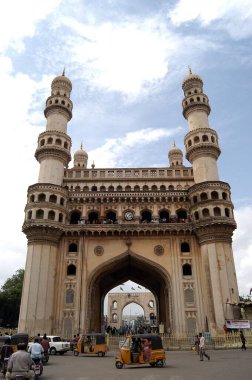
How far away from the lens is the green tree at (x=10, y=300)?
53906 millimetres

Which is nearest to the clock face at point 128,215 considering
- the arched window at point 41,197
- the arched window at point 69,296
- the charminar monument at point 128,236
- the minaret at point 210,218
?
the charminar monument at point 128,236

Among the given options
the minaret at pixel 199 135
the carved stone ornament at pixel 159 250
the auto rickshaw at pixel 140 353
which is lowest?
the auto rickshaw at pixel 140 353

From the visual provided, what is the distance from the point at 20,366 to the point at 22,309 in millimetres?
25907

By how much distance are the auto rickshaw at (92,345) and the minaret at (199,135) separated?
66.7ft

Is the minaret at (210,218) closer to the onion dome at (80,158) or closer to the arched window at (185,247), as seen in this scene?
the arched window at (185,247)

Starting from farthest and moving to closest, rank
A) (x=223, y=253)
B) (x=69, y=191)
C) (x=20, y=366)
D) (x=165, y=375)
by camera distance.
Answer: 1. (x=69, y=191)
2. (x=223, y=253)
3. (x=165, y=375)
4. (x=20, y=366)

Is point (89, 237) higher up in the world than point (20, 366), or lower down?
higher up

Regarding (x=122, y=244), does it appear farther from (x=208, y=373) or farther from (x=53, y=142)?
(x=208, y=373)

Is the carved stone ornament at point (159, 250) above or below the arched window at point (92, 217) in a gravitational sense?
below

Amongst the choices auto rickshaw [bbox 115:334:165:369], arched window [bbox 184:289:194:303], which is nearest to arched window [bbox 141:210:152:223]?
arched window [bbox 184:289:194:303]

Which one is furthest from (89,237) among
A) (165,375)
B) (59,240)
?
(165,375)

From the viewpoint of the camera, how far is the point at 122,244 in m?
34.7

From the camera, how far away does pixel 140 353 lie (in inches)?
627

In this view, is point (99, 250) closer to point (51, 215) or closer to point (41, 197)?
point (51, 215)
